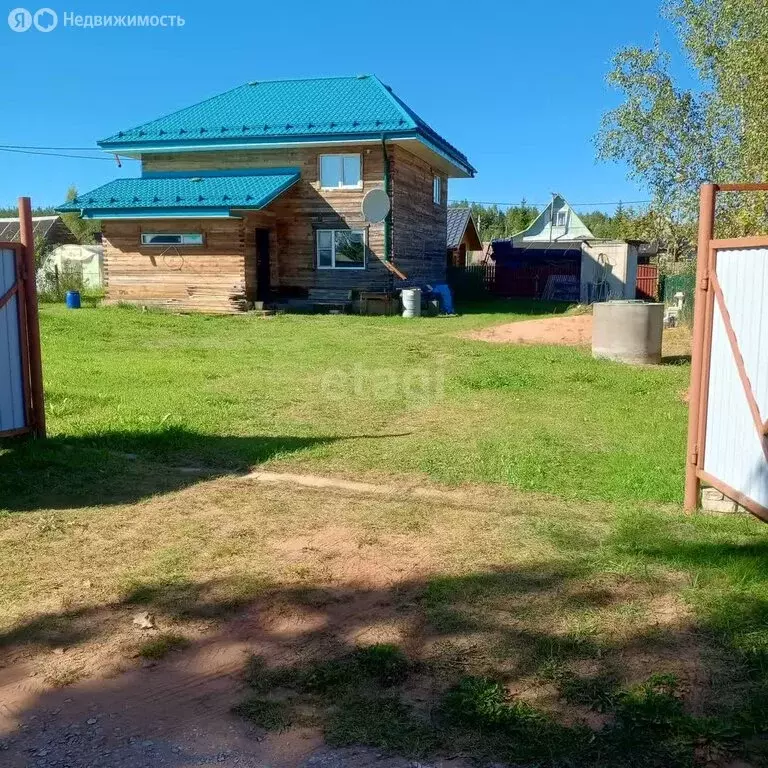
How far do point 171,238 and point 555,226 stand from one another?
140ft

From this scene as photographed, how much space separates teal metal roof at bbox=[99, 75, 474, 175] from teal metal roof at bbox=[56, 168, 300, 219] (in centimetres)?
105

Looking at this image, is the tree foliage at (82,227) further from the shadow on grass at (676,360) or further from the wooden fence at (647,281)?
the shadow on grass at (676,360)

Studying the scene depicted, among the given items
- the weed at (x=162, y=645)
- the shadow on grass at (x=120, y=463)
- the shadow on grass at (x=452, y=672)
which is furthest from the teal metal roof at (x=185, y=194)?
the weed at (x=162, y=645)

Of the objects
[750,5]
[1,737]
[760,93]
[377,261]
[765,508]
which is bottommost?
[1,737]

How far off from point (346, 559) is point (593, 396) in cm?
650

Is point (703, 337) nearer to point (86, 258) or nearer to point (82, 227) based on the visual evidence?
point (86, 258)

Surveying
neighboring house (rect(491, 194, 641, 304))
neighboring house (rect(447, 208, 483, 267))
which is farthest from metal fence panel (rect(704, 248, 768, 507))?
neighboring house (rect(447, 208, 483, 267))

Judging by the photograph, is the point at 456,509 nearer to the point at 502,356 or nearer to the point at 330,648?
the point at 330,648

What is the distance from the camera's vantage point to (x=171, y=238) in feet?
79.9

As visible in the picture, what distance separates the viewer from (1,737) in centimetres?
291

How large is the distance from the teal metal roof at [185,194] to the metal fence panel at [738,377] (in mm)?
18720

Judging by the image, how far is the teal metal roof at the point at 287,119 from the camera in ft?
78.3

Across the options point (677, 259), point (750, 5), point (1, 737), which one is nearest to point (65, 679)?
point (1, 737)

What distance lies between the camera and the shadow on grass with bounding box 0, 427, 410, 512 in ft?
19.7
